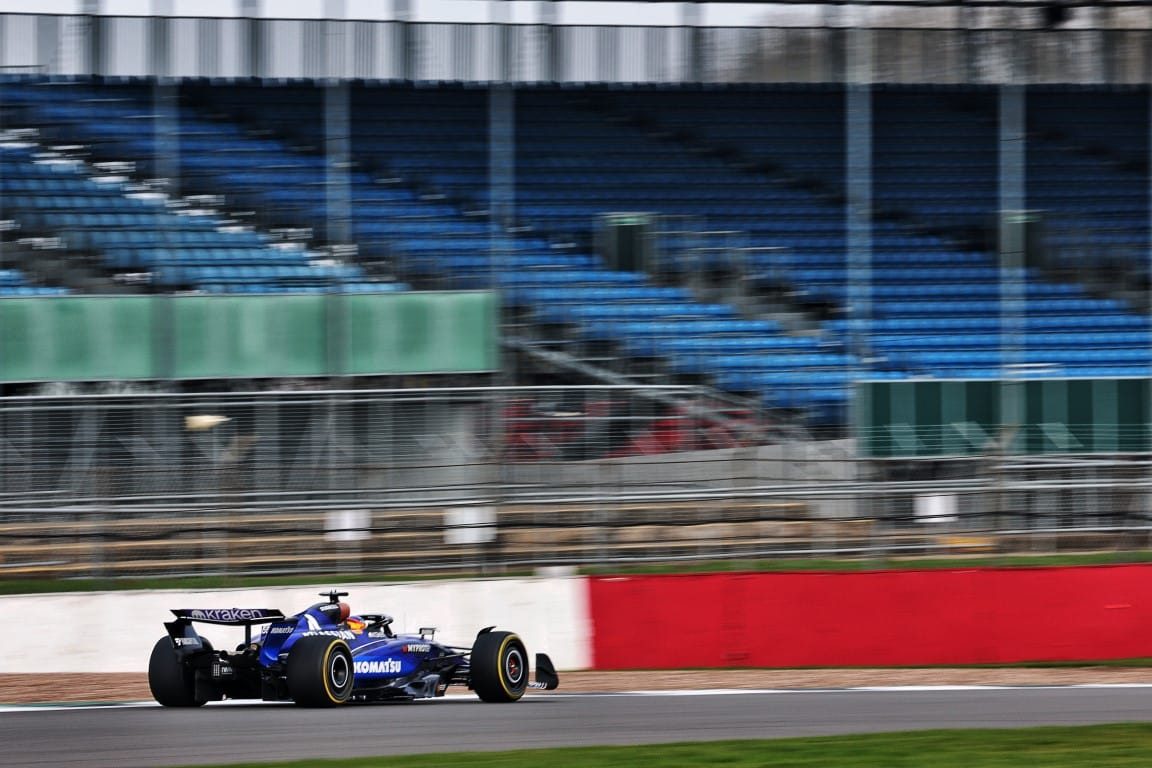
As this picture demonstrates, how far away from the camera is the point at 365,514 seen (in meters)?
15.8

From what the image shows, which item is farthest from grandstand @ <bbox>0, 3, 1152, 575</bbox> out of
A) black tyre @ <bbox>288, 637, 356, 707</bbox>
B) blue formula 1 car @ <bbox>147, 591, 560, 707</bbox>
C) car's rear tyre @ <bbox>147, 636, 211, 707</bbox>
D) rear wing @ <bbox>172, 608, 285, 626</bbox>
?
black tyre @ <bbox>288, 637, 356, 707</bbox>

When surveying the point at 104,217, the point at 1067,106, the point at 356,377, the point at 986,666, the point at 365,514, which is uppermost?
the point at 1067,106

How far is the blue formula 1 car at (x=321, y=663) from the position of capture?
33.5 feet

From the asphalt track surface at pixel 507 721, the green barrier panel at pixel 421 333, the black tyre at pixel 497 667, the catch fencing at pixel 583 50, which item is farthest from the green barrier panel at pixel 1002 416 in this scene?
the black tyre at pixel 497 667

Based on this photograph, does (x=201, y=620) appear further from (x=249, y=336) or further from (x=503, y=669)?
(x=249, y=336)

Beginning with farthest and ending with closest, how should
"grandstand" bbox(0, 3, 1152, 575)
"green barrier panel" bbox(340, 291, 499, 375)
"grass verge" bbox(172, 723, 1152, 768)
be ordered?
"grandstand" bbox(0, 3, 1152, 575) → "green barrier panel" bbox(340, 291, 499, 375) → "grass verge" bbox(172, 723, 1152, 768)

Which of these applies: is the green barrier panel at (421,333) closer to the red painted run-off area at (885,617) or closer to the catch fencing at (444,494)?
the catch fencing at (444,494)

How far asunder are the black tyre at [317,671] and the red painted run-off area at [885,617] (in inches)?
180

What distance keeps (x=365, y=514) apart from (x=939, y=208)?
1277 cm

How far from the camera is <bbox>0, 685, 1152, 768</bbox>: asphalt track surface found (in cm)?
854

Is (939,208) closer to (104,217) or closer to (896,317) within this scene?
(896,317)

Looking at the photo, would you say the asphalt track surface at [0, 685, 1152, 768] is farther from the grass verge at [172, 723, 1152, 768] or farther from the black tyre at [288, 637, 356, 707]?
the grass verge at [172, 723, 1152, 768]

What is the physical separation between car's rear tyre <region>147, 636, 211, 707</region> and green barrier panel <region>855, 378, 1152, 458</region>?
394 inches

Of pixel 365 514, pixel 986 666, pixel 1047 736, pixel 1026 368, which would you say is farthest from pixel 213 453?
pixel 1026 368
